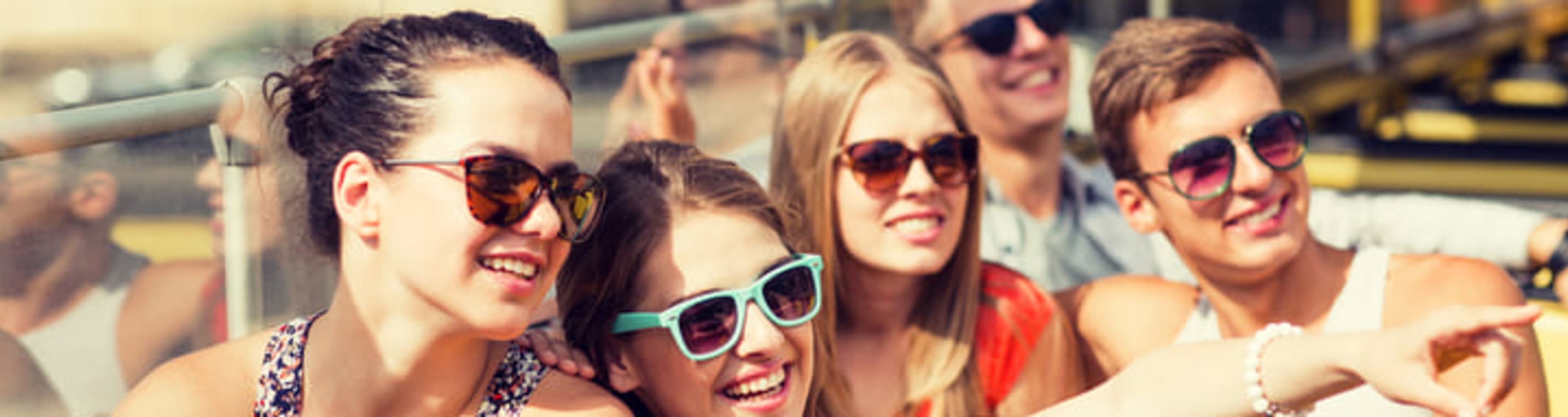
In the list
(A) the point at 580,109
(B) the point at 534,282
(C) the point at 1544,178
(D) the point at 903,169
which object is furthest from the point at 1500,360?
(C) the point at 1544,178

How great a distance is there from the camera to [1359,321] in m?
2.38

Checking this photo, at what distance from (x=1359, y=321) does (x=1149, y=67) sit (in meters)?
0.47

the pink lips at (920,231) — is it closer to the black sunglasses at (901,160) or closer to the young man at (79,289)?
the black sunglasses at (901,160)

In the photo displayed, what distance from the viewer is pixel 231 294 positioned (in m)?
2.27

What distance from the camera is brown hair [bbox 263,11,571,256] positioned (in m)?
1.74

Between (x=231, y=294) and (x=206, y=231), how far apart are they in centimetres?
9

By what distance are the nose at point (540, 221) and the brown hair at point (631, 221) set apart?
192mm

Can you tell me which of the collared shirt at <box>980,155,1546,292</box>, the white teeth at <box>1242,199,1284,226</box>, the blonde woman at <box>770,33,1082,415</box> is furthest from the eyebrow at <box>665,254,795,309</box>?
the collared shirt at <box>980,155,1546,292</box>

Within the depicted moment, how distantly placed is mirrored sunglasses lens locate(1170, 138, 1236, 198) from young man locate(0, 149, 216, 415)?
4.50 feet

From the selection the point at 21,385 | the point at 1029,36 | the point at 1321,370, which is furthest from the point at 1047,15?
the point at 21,385

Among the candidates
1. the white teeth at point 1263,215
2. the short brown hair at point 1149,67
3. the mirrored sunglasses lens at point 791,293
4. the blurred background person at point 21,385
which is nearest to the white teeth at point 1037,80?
the short brown hair at point 1149,67

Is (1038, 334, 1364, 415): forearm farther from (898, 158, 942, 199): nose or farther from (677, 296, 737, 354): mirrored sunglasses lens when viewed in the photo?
(898, 158, 942, 199): nose

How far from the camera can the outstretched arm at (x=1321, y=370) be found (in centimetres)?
141

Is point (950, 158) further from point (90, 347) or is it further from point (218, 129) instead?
point (90, 347)
